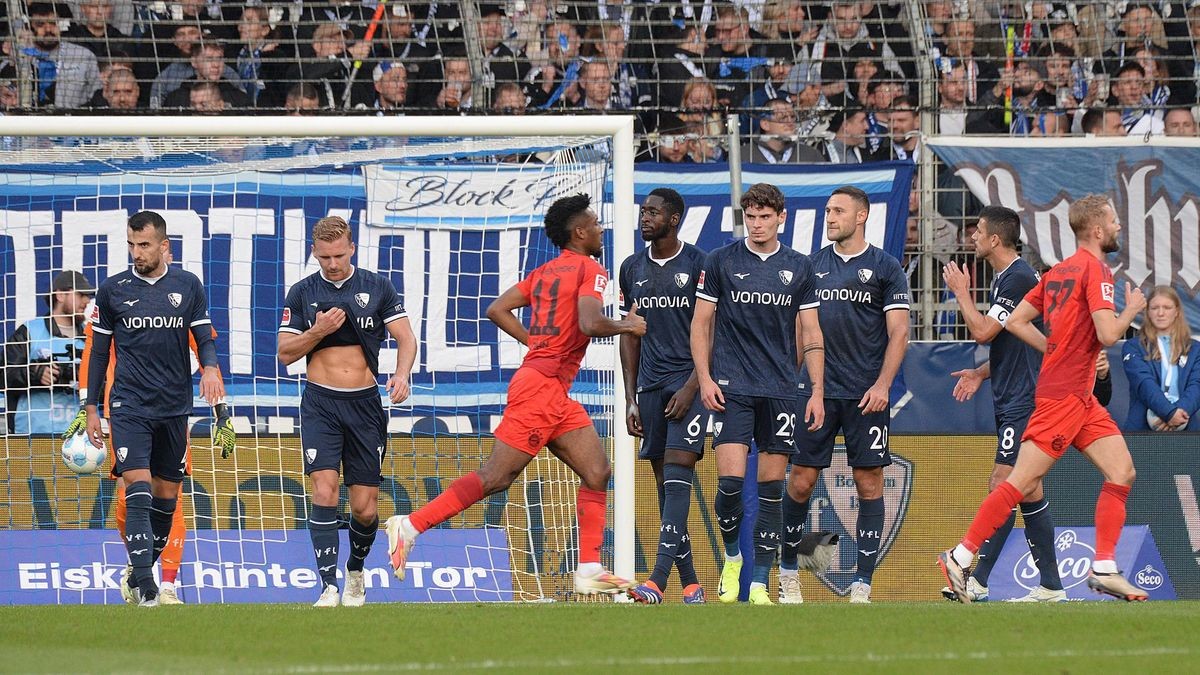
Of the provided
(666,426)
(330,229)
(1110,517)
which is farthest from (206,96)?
(1110,517)

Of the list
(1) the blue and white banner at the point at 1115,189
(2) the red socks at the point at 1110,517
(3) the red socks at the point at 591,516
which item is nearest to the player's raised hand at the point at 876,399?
(2) the red socks at the point at 1110,517

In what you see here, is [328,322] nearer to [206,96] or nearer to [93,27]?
[206,96]

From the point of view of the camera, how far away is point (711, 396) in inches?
334

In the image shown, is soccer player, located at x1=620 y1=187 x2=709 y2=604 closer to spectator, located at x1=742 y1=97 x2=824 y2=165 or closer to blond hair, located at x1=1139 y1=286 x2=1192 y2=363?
spectator, located at x1=742 y1=97 x2=824 y2=165

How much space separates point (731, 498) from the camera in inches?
341

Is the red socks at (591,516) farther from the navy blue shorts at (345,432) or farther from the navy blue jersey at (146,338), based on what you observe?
the navy blue jersey at (146,338)

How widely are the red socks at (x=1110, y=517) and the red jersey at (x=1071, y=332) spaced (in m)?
0.53

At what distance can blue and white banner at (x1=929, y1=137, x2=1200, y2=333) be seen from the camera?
12.9 metres

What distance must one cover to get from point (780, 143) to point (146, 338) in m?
5.84

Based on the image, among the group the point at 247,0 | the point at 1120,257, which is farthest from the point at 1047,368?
the point at 247,0

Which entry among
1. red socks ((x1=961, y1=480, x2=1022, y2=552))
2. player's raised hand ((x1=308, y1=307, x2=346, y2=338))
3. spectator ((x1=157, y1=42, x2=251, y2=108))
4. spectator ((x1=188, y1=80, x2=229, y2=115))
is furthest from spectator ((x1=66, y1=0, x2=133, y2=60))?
red socks ((x1=961, y1=480, x2=1022, y2=552))

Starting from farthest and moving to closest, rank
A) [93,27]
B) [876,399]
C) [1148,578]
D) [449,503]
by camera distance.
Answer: [93,27]
[1148,578]
[876,399]
[449,503]

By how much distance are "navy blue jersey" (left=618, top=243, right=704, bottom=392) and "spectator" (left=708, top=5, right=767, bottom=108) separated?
4.43m

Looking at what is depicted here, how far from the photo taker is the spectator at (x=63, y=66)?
13141 millimetres
